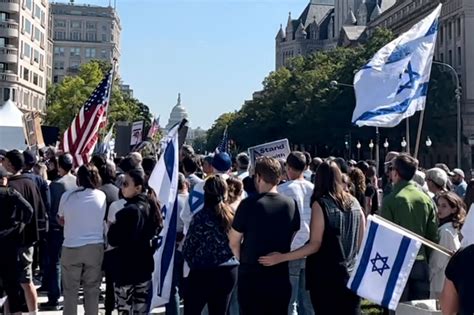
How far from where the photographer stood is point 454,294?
13.0 ft

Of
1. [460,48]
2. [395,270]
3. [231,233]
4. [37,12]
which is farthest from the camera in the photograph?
[37,12]

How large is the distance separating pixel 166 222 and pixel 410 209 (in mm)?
2608

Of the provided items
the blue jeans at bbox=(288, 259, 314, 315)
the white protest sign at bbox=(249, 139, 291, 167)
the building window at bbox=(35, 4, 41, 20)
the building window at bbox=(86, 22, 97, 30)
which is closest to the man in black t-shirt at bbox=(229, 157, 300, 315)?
the blue jeans at bbox=(288, 259, 314, 315)

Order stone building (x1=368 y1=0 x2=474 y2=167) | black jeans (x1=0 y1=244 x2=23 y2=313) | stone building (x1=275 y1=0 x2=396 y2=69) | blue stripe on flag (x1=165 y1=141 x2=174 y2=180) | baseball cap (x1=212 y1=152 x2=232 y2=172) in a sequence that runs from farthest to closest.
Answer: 1. stone building (x1=275 y1=0 x2=396 y2=69)
2. stone building (x1=368 y1=0 x2=474 y2=167)
3. baseball cap (x1=212 y1=152 x2=232 y2=172)
4. black jeans (x1=0 y1=244 x2=23 y2=313)
5. blue stripe on flag (x1=165 y1=141 x2=174 y2=180)

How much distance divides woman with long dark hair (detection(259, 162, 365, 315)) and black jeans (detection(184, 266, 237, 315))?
90 centimetres

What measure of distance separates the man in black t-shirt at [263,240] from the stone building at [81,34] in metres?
151

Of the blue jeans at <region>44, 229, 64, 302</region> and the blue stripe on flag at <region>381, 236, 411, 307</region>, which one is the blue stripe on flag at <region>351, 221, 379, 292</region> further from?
the blue jeans at <region>44, 229, 64, 302</region>

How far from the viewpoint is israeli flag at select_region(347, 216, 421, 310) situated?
4883 mm

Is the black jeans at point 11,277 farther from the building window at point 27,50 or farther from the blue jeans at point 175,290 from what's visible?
the building window at point 27,50

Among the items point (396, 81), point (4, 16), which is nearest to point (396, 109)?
point (396, 81)

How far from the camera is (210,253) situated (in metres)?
6.99

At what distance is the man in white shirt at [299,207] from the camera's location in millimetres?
7620

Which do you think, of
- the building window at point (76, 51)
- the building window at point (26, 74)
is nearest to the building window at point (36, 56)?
the building window at point (26, 74)

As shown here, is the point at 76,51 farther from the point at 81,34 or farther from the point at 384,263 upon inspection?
the point at 384,263
